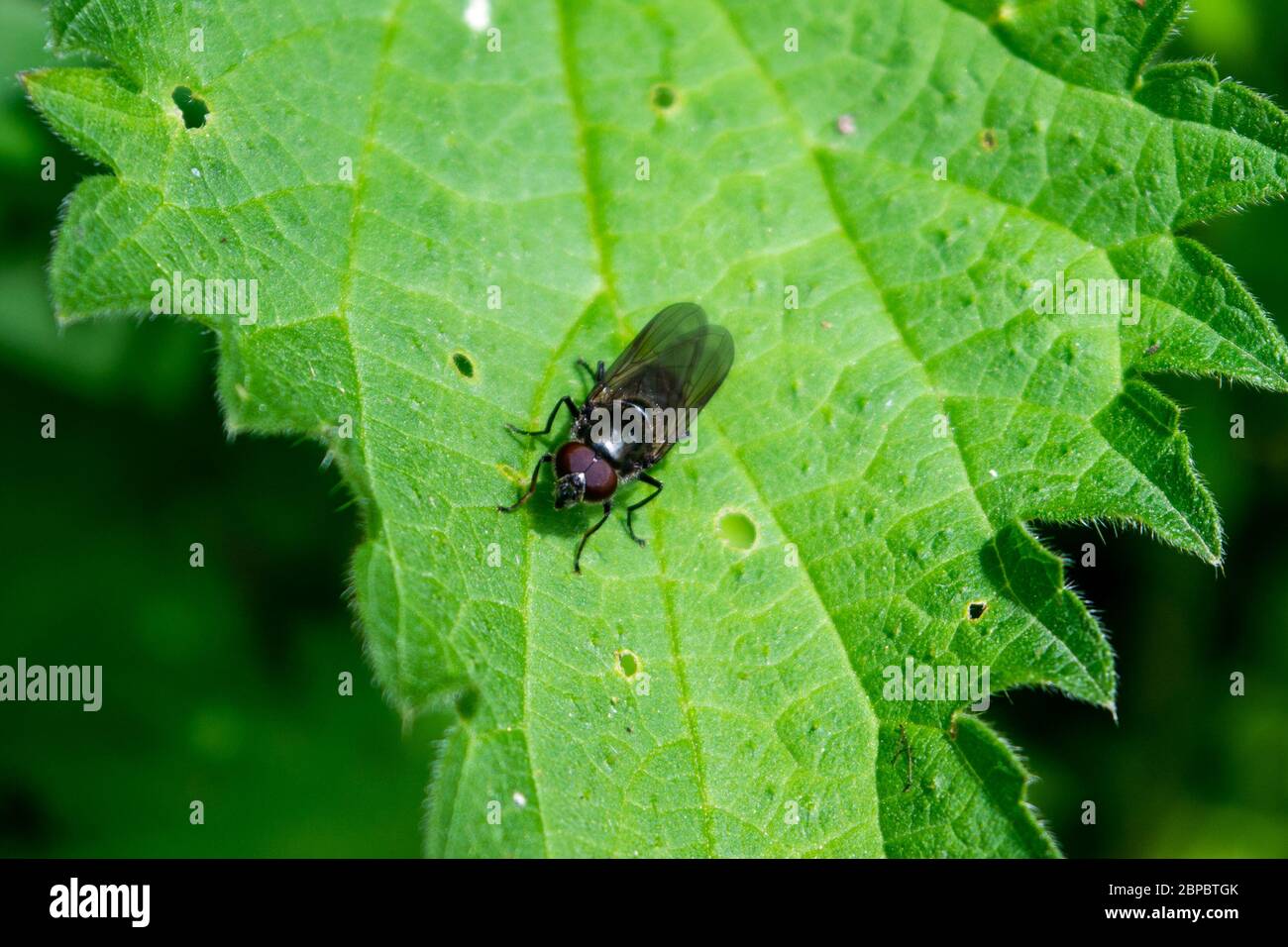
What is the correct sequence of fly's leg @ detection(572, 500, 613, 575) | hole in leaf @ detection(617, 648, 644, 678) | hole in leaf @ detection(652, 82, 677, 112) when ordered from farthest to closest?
hole in leaf @ detection(652, 82, 677, 112), fly's leg @ detection(572, 500, 613, 575), hole in leaf @ detection(617, 648, 644, 678)

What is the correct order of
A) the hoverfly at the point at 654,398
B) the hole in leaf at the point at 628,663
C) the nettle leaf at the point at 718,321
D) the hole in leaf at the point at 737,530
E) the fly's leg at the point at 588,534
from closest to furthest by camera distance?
the nettle leaf at the point at 718,321
the hole in leaf at the point at 628,663
the fly's leg at the point at 588,534
the hole in leaf at the point at 737,530
the hoverfly at the point at 654,398

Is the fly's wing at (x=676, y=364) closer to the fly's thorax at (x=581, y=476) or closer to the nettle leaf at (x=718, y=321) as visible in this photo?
the nettle leaf at (x=718, y=321)

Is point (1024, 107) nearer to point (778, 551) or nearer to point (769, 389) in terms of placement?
point (769, 389)

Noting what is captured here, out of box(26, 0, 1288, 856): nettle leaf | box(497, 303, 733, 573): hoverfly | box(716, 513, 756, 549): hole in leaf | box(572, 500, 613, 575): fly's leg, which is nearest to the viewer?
box(26, 0, 1288, 856): nettle leaf

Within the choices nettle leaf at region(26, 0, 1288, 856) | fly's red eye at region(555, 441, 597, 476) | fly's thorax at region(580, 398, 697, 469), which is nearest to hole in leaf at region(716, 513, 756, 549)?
nettle leaf at region(26, 0, 1288, 856)

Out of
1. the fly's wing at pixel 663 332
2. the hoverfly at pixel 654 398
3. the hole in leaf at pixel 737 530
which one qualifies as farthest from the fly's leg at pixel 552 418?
the hole in leaf at pixel 737 530

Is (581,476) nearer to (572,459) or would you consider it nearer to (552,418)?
(572,459)

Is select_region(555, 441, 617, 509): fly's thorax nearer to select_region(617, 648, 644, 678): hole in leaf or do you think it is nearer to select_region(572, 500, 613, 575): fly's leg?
select_region(572, 500, 613, 575): fly's leg
